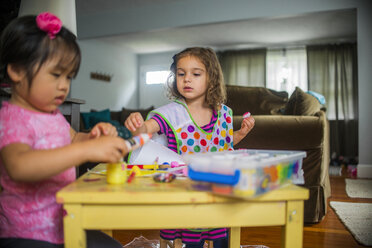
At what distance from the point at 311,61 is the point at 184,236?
22.2 feet

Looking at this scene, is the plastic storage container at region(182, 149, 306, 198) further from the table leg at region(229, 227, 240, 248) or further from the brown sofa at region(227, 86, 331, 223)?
the brown sofa at region(227, 86, 331, 223)

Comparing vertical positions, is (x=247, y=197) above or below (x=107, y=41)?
below

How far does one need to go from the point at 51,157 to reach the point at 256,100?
8.39 feet

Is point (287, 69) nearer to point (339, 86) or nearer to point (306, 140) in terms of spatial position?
point (339, 86)

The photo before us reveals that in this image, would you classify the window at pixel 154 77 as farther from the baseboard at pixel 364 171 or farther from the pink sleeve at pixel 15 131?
the pink sleeve at pixel 15 131

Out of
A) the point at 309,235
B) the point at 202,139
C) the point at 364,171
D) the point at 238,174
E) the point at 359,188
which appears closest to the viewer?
the point at 238,174

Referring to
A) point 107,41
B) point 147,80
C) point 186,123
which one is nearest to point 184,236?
point 186,123

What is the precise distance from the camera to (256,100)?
293 centimetres

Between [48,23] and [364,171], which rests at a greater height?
[48,23]

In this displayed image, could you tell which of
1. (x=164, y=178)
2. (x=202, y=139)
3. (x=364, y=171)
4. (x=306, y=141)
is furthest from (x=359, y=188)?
(x=164, y=178)

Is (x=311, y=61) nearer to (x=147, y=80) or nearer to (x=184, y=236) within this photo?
(x=147, y=80)

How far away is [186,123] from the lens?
3.78 feet

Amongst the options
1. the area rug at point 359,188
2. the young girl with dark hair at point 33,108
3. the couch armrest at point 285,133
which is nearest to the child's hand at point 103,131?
the young girl with dark hair at point 33,108

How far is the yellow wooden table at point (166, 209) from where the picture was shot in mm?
539
